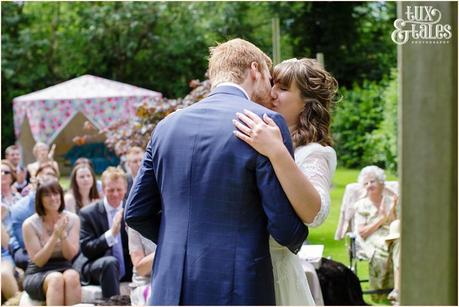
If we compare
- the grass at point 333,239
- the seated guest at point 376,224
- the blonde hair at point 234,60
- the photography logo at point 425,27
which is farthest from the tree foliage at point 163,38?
the photography logo at point 425,27

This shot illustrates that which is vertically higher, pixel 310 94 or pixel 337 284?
pixel 310 94

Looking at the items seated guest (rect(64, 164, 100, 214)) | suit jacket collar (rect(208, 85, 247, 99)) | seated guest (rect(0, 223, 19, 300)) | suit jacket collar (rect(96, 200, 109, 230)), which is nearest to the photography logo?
suit jacket collar (rect(208, 85, 247, 99))

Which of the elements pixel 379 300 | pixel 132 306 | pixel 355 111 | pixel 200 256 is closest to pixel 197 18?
pixel 355 111

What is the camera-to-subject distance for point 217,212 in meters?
2.10

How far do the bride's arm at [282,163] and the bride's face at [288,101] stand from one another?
45 centimetres

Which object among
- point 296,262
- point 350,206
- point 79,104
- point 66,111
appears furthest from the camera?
point 66,111

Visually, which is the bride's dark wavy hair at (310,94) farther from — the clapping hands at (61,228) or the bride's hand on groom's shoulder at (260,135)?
the clapping hands at (61,228)

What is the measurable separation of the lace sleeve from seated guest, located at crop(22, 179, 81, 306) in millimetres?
3552

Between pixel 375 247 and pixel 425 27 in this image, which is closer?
pixel 425 27

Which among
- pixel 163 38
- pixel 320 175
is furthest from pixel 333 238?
pixel 163 38

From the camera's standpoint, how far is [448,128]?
1366 millimetres

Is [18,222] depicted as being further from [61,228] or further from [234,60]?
[234,60]

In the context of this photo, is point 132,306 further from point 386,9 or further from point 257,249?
point 386,9

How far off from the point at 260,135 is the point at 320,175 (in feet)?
1.19
